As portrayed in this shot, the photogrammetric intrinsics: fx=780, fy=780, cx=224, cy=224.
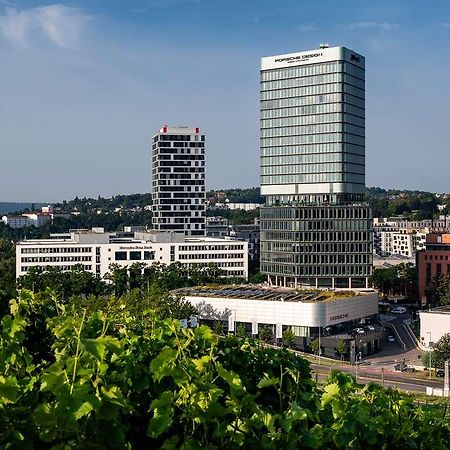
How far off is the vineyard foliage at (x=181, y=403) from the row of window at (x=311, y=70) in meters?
71.3

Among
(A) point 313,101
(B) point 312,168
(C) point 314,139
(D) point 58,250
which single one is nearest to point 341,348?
(B) point 312,168

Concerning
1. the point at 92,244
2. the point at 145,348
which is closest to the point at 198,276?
the point at 92,244

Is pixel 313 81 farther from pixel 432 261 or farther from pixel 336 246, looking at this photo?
pixel 432 261

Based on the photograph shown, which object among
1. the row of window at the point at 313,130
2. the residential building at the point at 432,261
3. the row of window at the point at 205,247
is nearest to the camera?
the row of window at the point at 313,130

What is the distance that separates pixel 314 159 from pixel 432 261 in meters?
17.2

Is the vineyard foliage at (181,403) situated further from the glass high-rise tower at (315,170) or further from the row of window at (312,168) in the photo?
the row of window at (312,168)

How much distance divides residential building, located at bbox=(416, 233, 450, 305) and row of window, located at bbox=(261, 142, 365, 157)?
12.7 meters

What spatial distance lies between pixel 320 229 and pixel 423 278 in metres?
14.8

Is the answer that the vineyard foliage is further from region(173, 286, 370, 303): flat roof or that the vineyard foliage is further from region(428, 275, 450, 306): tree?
region(428, 275, 450, 306): tree

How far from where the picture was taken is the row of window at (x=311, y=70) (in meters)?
79.2

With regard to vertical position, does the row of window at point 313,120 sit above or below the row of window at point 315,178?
above

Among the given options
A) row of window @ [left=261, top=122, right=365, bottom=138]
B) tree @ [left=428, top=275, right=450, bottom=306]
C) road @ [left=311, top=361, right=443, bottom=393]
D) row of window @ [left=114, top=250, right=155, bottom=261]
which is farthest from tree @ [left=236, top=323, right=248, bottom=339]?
row of window @ [left=114, top=250, right=155, bottom=261]

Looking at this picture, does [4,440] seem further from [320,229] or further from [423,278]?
[423,278]

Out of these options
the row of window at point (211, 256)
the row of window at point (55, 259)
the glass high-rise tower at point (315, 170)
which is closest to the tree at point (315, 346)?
the glass high-rise tower at point (315, 170)
